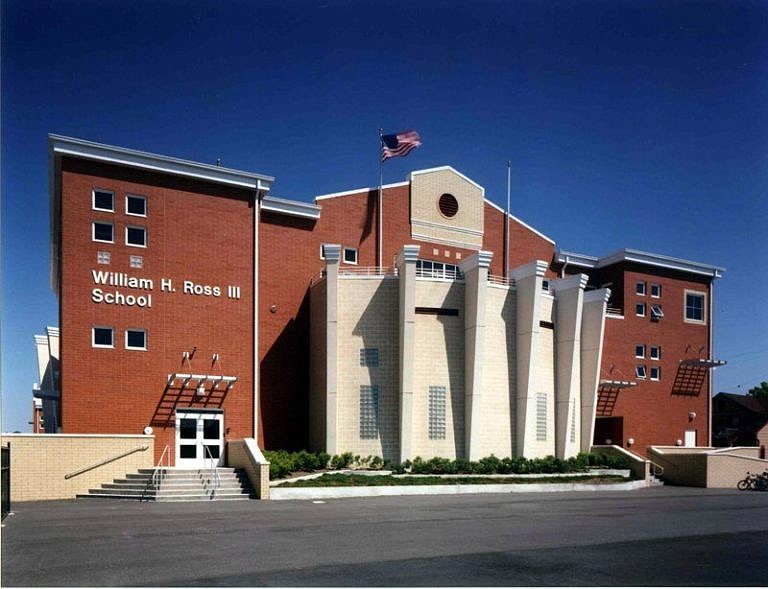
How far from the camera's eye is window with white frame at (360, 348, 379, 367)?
1205 inches

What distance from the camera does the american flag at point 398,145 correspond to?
34875 mm

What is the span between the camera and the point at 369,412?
30141mm

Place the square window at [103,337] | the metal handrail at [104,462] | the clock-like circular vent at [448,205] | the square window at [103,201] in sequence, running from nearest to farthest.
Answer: the metal handrail at [104,462] < the square window at [103,337] < the square window at [103,201] < the clock-like circular vent at [448,205]

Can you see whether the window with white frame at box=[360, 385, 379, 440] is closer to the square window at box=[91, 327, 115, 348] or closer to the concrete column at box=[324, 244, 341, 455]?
the concrete column at box=[324, 244, 341, 455]

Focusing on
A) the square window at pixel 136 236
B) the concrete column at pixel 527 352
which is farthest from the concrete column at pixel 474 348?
the square window at pixel 136 236

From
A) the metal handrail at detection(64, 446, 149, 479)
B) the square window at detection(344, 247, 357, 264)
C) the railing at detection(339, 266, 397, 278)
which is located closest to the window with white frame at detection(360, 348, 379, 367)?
the railing at detection(339, 266, 397, 278)

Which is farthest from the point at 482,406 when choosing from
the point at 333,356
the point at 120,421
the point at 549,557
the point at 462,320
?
the point at 549,557

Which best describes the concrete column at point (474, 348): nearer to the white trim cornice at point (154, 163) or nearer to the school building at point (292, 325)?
the school building at point (292, 325)

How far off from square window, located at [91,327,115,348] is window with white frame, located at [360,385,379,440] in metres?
10.3

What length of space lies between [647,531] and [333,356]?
55.3 ft

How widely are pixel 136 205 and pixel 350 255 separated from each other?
1037 cm

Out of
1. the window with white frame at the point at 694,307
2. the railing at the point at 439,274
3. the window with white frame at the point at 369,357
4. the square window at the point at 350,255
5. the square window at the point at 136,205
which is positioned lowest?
the window with white frame at the point at 369,357

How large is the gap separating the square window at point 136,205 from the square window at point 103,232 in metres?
0.99

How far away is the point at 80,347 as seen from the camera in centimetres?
2750
